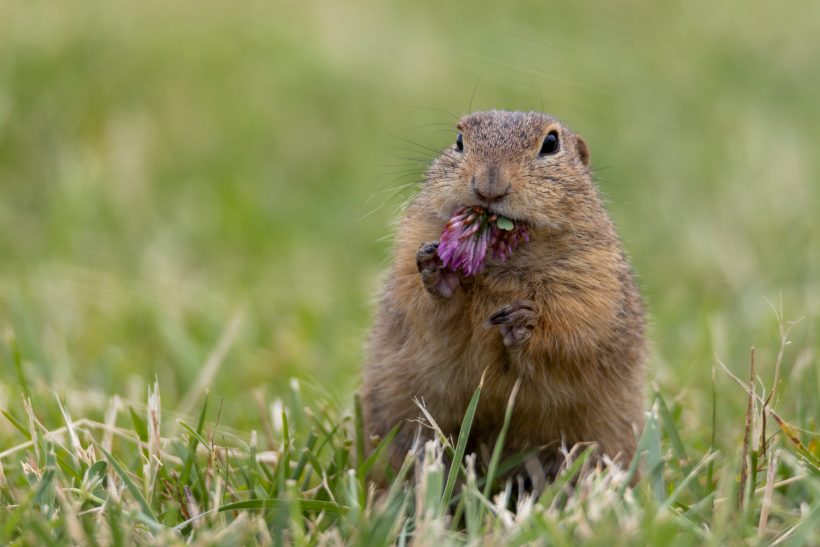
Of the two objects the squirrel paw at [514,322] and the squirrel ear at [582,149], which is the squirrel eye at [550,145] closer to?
the squirrel ear at [582,149]

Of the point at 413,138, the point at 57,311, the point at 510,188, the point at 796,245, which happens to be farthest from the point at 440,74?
the point at 510,188

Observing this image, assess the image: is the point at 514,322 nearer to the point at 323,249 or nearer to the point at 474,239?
the point at 474,239

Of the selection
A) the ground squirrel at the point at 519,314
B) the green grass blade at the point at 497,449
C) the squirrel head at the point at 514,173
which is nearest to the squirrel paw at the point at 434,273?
the ground squirrel at the point at 519,314

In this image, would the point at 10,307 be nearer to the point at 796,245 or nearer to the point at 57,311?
the point at 57,311

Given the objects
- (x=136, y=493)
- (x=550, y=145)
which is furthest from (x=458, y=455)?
(x=550, y=145)

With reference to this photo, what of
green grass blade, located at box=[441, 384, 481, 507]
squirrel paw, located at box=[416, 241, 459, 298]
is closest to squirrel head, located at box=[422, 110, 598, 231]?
squirrel paw, located at box=[416, 241, 459, 298]

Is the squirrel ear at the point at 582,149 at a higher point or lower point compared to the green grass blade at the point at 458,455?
higher
